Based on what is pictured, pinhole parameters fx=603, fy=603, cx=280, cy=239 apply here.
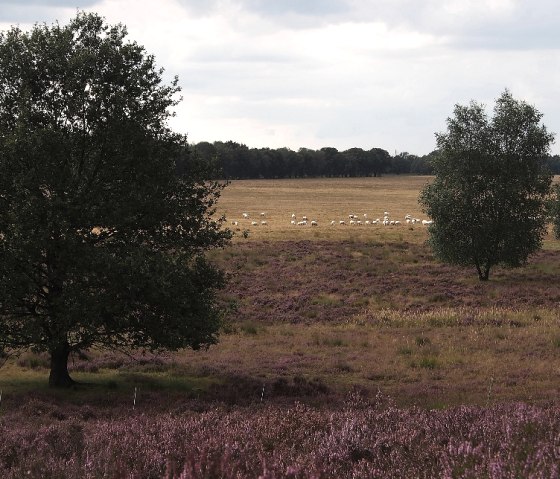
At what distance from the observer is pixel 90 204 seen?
787 inches

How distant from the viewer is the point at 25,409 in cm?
1648

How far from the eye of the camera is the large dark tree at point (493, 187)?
45906 millimetres

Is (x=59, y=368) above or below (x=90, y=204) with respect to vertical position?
below

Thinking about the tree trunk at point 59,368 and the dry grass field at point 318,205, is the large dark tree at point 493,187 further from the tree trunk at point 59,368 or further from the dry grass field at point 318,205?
the tree trunk at point 59,368

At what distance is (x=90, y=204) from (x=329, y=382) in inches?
429

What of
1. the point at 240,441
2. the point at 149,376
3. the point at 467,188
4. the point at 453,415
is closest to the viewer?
the point at 240,441

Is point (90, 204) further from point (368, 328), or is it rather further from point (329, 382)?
point (368, 328)

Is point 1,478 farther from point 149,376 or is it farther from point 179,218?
point 149,376

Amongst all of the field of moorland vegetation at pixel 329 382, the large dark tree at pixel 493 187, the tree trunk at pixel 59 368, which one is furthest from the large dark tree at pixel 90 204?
the large dark tree at pixel 493 187

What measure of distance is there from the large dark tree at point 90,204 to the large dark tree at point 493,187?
28999 mm

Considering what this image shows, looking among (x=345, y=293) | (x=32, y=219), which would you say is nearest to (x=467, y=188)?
(x=345, y=293)

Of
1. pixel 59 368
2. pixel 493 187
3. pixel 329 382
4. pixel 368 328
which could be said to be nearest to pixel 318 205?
pixel 493 187

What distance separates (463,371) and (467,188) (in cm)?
2558

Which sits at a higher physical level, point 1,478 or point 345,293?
point 1,478
